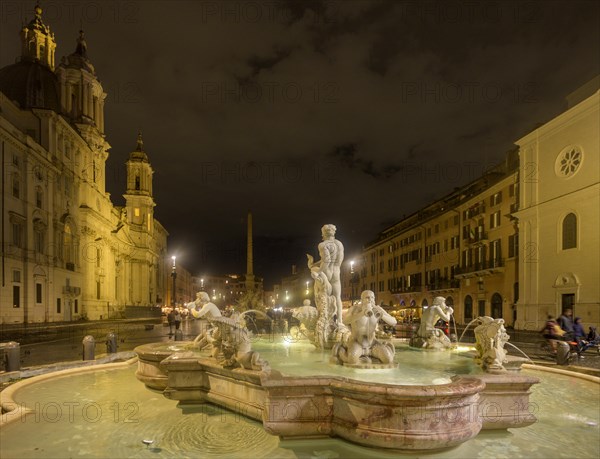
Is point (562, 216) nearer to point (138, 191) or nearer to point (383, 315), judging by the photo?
point (383, 315)

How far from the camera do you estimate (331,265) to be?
419 inches

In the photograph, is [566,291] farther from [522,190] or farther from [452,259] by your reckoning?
[452,259]

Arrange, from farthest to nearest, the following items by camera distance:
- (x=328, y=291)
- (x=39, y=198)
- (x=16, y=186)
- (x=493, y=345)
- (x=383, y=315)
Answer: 1. (x=39, y=198)
2. (x=16, y=186)
3. (x=328, y=291)
4. (x=383, y=315)
5. (x=493, y=345)

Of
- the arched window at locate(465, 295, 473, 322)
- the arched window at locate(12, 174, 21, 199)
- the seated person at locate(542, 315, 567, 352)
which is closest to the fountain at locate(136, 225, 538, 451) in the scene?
the seated person at locate(542, 315, 567, 352)

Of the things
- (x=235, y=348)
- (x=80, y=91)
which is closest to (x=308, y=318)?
(x=235, y=348)

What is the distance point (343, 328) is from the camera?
1016 centimetres

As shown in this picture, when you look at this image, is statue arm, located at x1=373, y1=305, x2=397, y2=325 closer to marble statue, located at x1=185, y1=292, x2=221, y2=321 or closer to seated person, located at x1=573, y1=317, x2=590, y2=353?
marble statue, located at x1=185, y1=292, x2=221, y2=321

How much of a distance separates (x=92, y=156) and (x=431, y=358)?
2115 inches

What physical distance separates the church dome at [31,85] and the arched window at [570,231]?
159ft

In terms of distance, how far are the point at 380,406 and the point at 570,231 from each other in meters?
26.3

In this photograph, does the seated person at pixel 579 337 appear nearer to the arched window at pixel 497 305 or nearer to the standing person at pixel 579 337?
the standing person at pixel 579 337

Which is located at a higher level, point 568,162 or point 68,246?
point 568,162

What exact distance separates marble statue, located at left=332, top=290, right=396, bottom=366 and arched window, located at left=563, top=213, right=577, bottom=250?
2362 cm

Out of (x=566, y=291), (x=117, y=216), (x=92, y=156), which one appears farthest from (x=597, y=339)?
(x=117, y=216)
